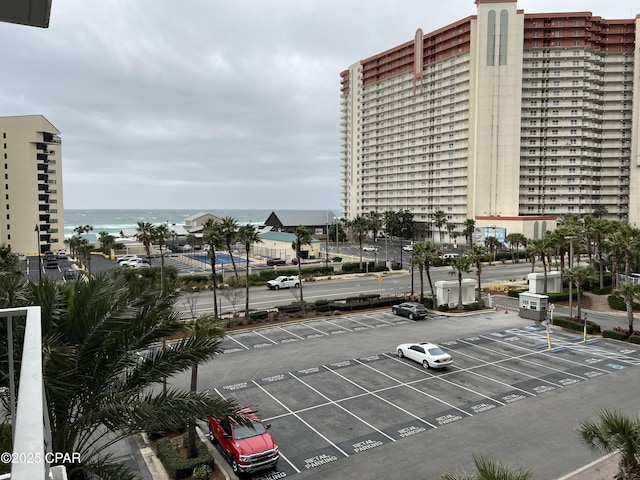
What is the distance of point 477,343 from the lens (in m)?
30.6

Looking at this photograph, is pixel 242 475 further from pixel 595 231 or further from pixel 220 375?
pixel 595 231

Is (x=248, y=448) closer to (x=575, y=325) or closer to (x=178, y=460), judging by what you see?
(x=178, y=460)

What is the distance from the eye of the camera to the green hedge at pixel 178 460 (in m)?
14.8

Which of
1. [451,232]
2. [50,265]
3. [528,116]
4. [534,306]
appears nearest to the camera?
[534,306]

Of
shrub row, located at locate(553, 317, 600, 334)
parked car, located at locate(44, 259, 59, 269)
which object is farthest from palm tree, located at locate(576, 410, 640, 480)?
parked car, located at locate(44, 259, 59, 269)

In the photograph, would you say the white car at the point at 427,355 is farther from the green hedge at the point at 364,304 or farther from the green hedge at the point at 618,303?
the green hedge at the point at 618,303

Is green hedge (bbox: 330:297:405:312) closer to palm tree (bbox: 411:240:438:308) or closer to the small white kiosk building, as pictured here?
palm tree (bbox: 411:240:438:308)

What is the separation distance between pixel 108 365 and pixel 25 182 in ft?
321

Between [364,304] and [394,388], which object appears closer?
[394,388]

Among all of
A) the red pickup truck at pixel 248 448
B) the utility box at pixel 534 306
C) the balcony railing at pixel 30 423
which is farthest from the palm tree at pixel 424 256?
the balcony railing at pixel 30 423

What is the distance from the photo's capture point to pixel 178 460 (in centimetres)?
1524

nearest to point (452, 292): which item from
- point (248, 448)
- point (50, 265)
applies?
point (248, 448)

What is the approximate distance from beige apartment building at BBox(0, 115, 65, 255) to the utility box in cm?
8623

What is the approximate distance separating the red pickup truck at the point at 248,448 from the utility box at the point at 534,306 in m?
28.3
